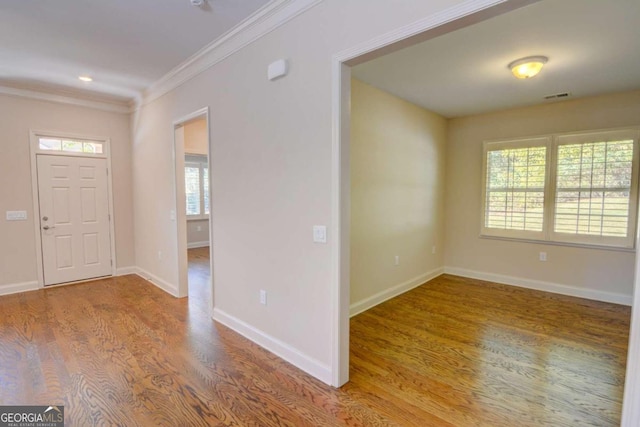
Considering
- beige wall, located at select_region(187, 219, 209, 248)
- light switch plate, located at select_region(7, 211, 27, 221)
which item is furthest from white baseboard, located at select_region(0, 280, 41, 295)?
beige wall, located at select_region(187, 219, 209, 248)

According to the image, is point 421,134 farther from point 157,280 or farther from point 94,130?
point 94,130

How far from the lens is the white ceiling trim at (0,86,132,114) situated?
415 cm

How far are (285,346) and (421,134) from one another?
3.59 m

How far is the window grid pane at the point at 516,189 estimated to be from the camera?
4.49 m

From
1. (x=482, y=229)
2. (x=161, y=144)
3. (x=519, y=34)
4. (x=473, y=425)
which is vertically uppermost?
(x=519, y=34)

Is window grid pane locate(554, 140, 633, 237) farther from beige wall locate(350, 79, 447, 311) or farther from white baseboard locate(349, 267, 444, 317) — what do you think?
white baseboard locate(349, 267, 444, 317)

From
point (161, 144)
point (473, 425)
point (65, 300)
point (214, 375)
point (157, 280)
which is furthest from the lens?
point (157, 280)

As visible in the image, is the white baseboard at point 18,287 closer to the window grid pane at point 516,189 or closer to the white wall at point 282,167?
the white wall at point 282,167

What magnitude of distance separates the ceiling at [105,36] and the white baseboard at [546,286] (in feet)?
15.9

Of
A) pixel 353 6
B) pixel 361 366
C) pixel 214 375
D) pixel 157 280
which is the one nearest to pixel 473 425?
pixel 361 366

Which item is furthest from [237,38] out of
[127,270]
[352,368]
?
[127,270]

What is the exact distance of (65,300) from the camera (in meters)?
3.98

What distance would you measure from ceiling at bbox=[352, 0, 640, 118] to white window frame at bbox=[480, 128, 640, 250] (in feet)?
1.75

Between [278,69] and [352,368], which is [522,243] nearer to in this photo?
[352,368]
